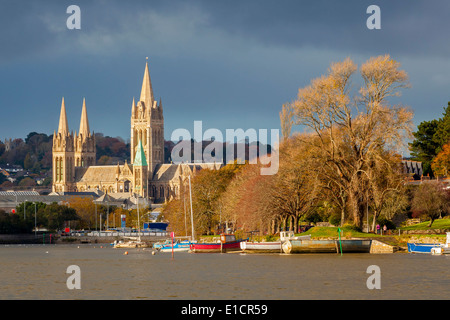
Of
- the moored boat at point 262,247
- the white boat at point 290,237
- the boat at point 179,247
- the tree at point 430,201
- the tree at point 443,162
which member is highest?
the tree at point 443,162

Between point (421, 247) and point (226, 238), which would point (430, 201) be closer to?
point (421, 247)

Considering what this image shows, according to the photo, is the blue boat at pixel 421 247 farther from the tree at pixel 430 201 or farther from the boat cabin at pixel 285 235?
the tree at pixel 430 201

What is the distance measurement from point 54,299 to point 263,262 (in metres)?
28.3

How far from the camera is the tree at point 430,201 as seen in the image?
95.6 m

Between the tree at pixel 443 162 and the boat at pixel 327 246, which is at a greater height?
the tree at pixel 443 162

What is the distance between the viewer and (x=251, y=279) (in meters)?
54.7

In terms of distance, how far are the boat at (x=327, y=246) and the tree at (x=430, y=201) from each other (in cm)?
1912

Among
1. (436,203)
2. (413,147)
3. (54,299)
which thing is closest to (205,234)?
(413,147)

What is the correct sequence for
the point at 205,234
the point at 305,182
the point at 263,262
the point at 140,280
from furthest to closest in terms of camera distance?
1. the point at 205,234
2. the point at 305,182
3. the point at 263,262
4. the point at 140,280

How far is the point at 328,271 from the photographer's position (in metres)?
58.1

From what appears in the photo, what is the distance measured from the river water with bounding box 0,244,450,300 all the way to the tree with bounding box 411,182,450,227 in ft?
74.1

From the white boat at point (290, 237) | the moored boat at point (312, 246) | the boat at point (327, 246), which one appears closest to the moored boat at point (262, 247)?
the white boat at point (290, 237)

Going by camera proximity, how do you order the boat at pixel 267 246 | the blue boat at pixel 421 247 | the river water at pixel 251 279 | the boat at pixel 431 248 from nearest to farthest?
the river water at pixel 251 279 < the boat at pixel 431 248 < the blue boat at pixel 421 247 < the boat at pixel 267 246
